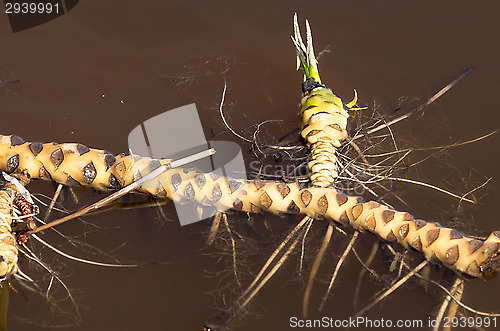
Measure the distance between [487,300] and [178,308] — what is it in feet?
3.80

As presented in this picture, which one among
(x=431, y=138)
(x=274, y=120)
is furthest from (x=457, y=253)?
(x=274, y=120)

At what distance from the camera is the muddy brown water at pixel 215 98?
1998 millimetres

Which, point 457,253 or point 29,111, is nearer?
point 457,253

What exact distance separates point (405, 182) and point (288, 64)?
834 millimetres

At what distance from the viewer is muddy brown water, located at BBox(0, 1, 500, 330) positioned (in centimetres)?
200

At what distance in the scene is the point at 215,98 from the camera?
255cm

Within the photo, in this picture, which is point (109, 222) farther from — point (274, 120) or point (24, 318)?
point (274, 120)

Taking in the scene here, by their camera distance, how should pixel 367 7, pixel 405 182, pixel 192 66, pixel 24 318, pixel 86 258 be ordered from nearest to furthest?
pixel 24 318 < pixel 86 258 < pixel 405 182 < pixel 192 66 < pixel 367 7

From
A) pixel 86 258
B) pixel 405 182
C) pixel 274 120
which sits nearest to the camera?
pixel 86 258

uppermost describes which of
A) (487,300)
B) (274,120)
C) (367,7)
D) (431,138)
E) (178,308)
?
(367,7)

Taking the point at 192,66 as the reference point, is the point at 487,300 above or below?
below

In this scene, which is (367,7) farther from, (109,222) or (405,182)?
(109,222)

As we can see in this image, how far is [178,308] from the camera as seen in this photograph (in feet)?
6.48

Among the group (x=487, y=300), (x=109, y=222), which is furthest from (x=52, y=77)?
(x=487, y=300)
